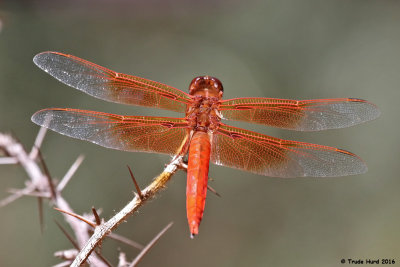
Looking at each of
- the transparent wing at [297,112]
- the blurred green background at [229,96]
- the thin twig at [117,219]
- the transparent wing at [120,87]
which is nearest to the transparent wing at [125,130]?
the transparent wing at [120,87]

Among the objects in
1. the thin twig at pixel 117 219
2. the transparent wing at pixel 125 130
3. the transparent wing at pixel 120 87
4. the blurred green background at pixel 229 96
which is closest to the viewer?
the thin twig at pixel 117 219

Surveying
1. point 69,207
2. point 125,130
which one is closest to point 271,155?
point 125,130

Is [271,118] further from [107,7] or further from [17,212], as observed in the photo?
[107,7]

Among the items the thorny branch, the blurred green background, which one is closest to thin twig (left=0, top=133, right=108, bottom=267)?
the thorny branch

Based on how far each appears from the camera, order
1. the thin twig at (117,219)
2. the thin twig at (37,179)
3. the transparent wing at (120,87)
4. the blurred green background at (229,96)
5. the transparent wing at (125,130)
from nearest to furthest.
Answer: the thin twig at (117,219) < the thin twig at (37,179) < the transparent wing at (125,130) < the transparent wing at (120,87) < the blurred green background at (229,96)

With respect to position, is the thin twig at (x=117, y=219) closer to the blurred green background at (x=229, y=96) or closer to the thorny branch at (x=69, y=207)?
the thorny branch at (x=69, y=207)

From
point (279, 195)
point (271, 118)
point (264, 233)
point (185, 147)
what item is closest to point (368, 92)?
point (279, 195)

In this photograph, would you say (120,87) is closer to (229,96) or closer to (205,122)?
(205,122)
